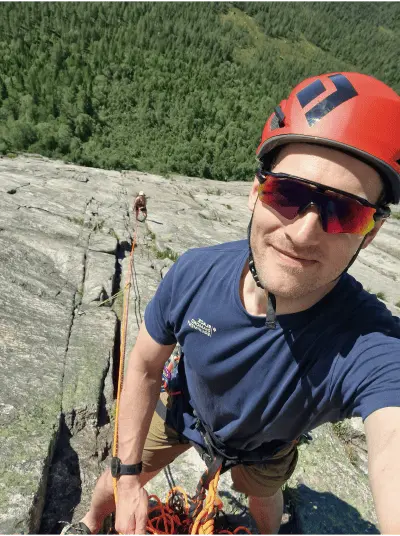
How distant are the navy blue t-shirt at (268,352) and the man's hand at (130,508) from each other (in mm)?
618

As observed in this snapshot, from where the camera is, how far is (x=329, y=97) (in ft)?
6.27

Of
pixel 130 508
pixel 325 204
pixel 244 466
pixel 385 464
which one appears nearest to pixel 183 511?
pixel 244 466

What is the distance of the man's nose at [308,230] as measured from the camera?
1.79m

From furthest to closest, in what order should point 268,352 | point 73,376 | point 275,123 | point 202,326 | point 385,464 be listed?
point 73,376
point 202,326
point 275,123
point 268,352
point 385,464

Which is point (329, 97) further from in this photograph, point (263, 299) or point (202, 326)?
point (202, 326)

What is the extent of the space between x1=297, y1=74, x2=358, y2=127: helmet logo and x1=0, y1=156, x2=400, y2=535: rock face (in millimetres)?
3245

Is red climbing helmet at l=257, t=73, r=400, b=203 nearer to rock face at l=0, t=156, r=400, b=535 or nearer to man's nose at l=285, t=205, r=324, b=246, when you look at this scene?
man's nose at l=285, t=205, r=324, b=246

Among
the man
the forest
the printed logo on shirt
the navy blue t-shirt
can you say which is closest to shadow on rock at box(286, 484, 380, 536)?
the navy blue t-shirt

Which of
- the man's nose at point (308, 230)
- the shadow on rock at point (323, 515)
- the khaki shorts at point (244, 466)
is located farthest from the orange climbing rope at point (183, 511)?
the man's nose at point (308, 230)

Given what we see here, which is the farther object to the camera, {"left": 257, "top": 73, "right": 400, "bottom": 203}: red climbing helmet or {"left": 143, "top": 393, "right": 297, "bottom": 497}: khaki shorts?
{"left": 143, "top": 393, "right": 297, "bottom": 497}: khaki shorts

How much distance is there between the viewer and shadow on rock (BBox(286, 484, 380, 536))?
3.48 metres

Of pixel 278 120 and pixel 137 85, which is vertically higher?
pixel 278 120

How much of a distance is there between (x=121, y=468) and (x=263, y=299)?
58.7 inches

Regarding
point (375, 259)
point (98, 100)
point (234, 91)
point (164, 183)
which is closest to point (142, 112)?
point (98, 100)
